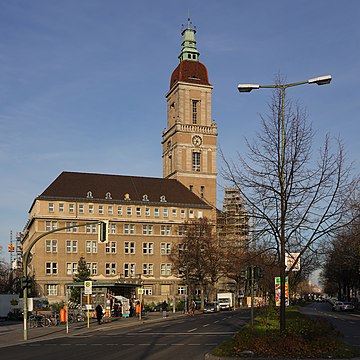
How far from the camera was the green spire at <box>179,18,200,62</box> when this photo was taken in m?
132

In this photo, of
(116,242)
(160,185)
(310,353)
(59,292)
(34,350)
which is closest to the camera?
(310,353)

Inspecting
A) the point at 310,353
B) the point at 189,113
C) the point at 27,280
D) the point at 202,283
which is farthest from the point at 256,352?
the point at 189,113

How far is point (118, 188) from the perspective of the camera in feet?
365

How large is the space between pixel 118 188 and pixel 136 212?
19.0ft

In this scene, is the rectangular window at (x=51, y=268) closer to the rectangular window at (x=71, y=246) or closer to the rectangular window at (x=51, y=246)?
the rectangular window at (x=51, y=246)

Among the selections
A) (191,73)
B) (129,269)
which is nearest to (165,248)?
(129,269)

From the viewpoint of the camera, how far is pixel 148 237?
108125 mm

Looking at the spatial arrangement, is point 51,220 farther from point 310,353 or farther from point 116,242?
point 310,353

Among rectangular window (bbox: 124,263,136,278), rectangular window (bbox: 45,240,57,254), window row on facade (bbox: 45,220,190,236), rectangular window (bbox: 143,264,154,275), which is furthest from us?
rectangular window (bbox: 143,264,154,275)

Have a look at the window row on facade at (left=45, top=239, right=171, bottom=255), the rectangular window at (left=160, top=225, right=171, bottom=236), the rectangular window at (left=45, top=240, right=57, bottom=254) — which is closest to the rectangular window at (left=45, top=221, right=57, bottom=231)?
the window row on facade at (left=45, top=239, right=171, bottom=255)

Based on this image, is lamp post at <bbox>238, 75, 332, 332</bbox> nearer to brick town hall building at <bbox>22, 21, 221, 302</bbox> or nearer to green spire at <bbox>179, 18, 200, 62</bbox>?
brick town hall building at <bbox>22, 21, 221, 302</bbox>

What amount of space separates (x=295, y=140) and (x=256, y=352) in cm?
756

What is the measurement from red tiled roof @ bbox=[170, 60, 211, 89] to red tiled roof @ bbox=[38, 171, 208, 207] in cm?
2112

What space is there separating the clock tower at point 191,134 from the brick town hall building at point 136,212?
7.3 inches
